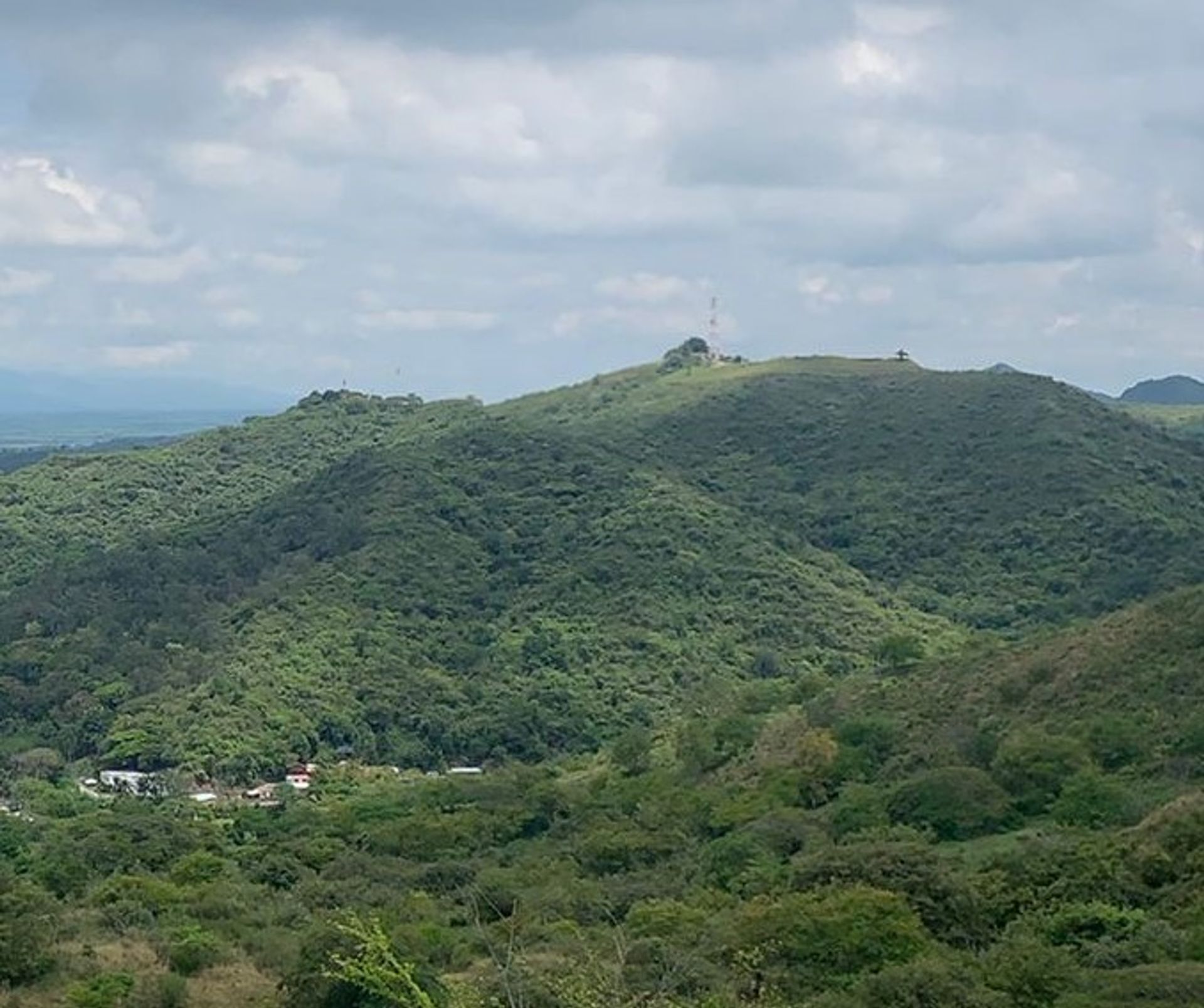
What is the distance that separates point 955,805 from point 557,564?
158ft

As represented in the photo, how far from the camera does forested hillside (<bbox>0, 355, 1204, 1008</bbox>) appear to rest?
25.2 metres

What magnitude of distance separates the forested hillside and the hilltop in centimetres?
26

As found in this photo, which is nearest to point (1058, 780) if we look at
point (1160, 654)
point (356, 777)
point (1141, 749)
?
point (1141, 749)

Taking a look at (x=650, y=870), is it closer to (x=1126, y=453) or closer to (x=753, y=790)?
(x=753, y=790)

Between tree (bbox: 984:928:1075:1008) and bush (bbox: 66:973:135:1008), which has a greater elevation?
tree (bbox: 984:928:1075:1008)

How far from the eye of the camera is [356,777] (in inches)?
2371

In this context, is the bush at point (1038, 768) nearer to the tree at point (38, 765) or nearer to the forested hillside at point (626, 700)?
the forested hillside at point (626, 700)

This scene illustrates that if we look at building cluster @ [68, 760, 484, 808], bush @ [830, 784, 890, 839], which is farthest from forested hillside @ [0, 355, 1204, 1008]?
building cluster @ [68, 760, 484, 808]

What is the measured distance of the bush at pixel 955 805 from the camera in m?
35.4

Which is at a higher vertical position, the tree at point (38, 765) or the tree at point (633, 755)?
the tree at point (633, 755)

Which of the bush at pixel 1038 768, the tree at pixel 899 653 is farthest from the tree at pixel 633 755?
the bush at pixel 1038 768

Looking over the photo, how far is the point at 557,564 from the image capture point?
3255 inches

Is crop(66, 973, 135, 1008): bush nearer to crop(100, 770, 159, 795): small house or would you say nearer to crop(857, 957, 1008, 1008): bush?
crop(857, 957, 1008, 1008): bush

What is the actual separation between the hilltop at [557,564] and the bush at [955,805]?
2254 centimetres
